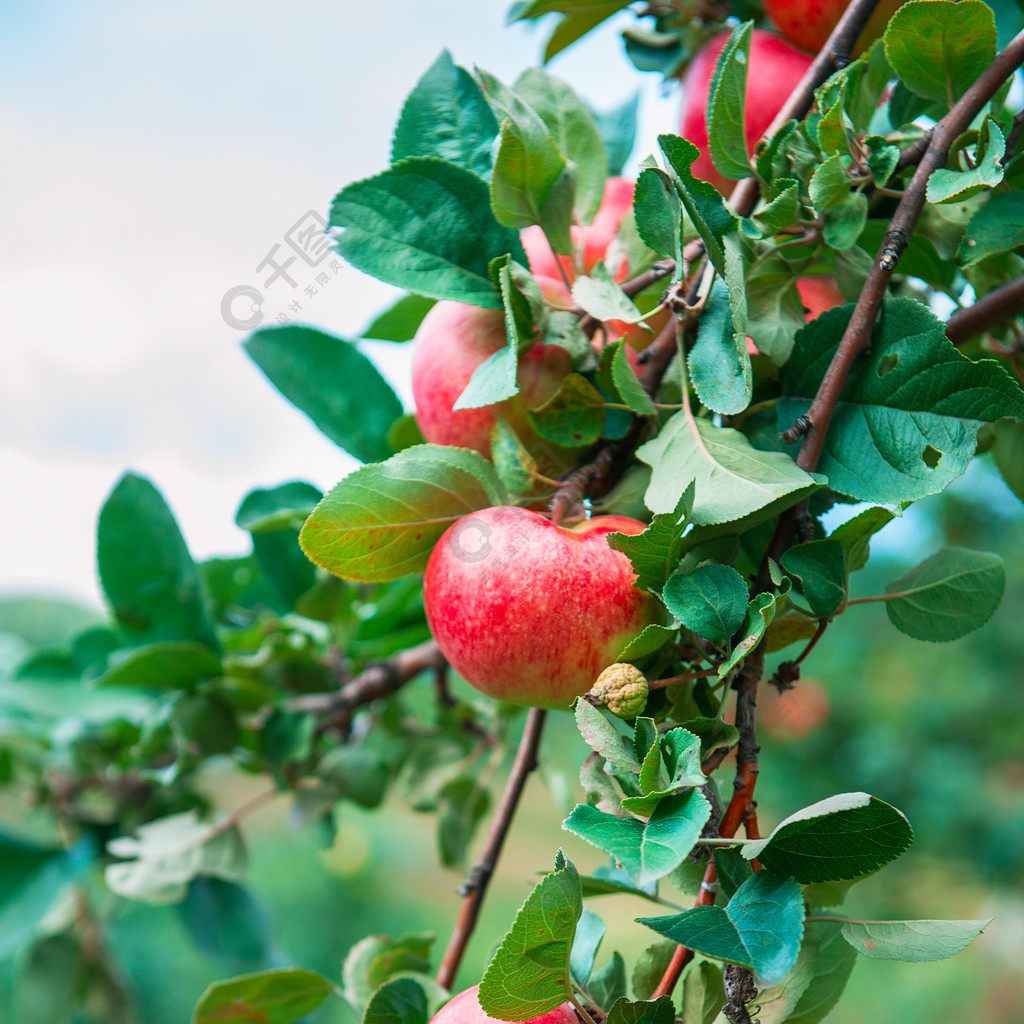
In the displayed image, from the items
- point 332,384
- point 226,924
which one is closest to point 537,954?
point 332,384

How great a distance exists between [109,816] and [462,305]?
1.47 feet

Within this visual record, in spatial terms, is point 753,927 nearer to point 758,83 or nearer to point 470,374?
point 470,374

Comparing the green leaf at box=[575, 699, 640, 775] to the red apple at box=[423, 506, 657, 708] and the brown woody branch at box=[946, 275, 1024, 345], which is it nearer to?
the red apple at box=[423, 506, 657, 708]

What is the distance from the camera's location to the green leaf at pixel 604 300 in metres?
0.22

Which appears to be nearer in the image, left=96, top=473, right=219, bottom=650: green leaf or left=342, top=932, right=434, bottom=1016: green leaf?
left=342, top=932, right=434, bottom=1016: green leaf

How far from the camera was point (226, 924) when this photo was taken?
51 centimetres

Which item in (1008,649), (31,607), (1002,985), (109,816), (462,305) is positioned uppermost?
(462,305)

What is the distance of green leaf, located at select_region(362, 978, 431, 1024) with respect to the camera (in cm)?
23

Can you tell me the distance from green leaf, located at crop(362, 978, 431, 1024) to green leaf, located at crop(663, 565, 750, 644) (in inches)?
4.9

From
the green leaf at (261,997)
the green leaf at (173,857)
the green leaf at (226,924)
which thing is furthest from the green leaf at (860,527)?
the green leaf at (226,924)

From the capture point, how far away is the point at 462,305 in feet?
0.88

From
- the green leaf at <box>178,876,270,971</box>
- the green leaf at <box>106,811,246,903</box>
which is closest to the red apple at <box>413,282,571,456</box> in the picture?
the green leaf at <box>106,811,246,903</box>

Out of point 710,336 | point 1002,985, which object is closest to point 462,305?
point 710,336

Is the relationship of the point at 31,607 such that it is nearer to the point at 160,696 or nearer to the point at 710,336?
the point at 160,696
